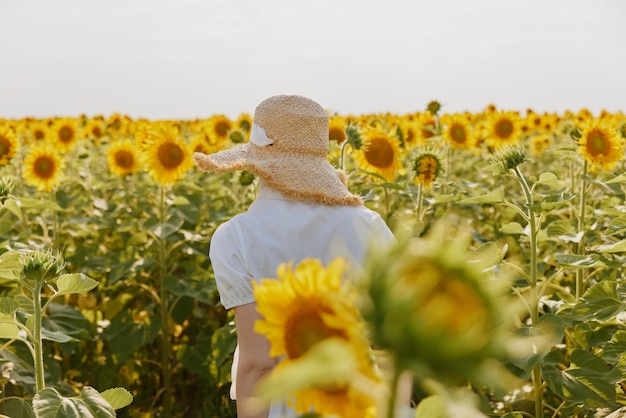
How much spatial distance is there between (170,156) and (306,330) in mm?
3790

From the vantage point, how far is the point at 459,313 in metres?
0.55

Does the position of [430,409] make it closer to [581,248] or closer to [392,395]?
[392,395]

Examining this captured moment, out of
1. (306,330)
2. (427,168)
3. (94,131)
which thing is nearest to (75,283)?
(306,330)

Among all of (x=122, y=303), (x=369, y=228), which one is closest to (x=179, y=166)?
(x=122, y=303)

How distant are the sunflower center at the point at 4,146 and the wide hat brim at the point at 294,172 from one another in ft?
10.5

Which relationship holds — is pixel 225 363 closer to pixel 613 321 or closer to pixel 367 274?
pixel 613 321

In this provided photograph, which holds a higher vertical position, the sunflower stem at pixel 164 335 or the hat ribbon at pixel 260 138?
the hat ribbon at pixel 260 138

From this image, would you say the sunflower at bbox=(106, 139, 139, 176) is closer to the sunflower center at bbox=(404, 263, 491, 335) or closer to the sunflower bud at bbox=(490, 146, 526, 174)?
the sunflower bud at bbox=(490, 146, 526, 174)

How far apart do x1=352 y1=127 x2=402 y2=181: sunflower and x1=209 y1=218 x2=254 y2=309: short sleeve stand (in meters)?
2.22

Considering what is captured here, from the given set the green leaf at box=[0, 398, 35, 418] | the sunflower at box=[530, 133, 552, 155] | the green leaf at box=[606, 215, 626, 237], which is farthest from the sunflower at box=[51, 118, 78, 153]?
the green leaf at box=[606, 215, 626, 237]

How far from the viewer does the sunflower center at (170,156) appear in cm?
441

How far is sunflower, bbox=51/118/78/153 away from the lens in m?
6.88

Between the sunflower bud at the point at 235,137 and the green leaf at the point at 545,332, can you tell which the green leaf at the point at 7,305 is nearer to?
the green leaf at the point at 545,332

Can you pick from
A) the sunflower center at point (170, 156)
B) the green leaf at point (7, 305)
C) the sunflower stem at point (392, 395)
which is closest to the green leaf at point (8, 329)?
the green leaf at point (7, 305)
